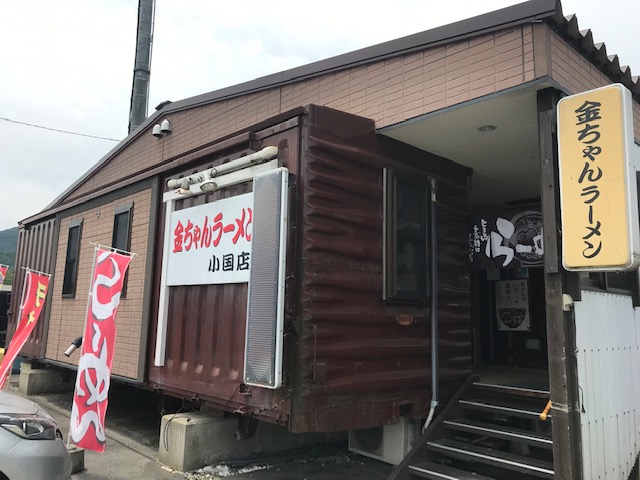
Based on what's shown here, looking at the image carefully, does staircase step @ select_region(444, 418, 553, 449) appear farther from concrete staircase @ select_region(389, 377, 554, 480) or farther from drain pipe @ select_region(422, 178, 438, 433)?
drain pipe @ select_region(422, 178, 438, 433)

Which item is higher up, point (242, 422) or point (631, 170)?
point (631, 170)

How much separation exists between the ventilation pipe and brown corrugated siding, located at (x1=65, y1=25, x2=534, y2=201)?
7.16 m

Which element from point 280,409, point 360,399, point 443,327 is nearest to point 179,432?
point 280,409

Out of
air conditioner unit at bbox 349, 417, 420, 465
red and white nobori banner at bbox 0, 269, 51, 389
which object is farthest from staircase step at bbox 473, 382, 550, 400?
red and white nobori banner at bbox 0, 269, 51, 389

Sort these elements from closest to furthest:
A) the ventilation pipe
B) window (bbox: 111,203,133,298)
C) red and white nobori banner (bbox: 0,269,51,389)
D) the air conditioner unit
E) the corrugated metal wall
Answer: the corrugated metal wall, the air conditioner unit, red and white nobori banner (bbox: 0,269,51,389), window (bbox: 111,203,133,298), the ventilation pipe

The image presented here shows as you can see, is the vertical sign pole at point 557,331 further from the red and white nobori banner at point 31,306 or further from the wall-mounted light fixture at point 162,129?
the red and white nobori banner at point 31,306

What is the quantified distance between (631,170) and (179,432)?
5.23m

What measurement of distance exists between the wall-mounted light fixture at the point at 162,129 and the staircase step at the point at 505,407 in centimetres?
659

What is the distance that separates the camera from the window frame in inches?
379

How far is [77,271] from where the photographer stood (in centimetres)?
955

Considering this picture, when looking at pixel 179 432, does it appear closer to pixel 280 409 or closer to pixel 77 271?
pixel 280 409

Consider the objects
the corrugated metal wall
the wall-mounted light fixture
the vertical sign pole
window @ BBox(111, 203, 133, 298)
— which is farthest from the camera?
the wall-mounted light fixture

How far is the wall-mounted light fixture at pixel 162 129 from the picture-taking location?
9.12 metres

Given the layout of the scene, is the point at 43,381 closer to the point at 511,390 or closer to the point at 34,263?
the point at 34,263
